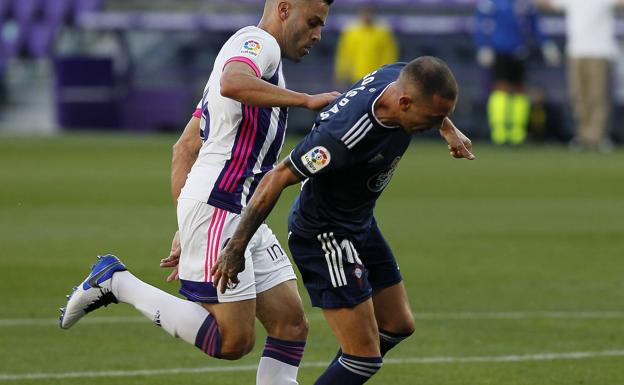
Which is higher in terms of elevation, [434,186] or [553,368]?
[553,368]

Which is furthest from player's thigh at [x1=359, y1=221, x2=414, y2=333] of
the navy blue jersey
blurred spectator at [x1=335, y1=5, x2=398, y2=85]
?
blurred spectator at [x1=335, y1=5, x2=398, y2=85]

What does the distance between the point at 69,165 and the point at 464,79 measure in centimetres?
1028

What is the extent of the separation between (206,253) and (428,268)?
602cm

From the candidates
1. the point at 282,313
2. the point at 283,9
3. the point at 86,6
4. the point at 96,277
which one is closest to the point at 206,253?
the point at 282,313

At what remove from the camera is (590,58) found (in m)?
25.3

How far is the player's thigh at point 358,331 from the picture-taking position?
22.4 ft

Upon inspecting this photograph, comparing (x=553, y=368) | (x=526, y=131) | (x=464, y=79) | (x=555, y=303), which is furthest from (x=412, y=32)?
(x=553, y=368)

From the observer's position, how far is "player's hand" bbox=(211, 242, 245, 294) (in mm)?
6566

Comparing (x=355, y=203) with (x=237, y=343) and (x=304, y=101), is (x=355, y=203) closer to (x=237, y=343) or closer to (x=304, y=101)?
(x=304, y=101)

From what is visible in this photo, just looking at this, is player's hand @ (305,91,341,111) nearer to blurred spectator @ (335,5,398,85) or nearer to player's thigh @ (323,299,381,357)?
player's thigh @ (323,299,381,357)

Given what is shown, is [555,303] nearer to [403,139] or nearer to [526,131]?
[403,139]

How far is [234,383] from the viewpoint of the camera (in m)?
8.29

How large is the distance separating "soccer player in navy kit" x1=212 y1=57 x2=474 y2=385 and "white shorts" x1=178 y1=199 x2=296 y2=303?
0.84ft

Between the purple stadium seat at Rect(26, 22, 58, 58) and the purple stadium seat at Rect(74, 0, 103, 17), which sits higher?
the purple stadium seat at Rect(74, 0, 103, 17)
